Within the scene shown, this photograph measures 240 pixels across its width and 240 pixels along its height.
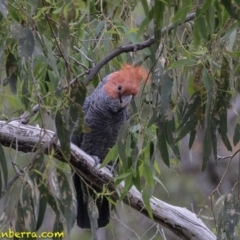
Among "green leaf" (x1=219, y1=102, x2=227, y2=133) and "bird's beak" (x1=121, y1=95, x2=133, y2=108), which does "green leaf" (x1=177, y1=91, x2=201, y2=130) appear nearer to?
"green leaf" (x1=219, y1=102, x2=227, y2=133)

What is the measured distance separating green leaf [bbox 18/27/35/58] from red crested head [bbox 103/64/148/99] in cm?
103

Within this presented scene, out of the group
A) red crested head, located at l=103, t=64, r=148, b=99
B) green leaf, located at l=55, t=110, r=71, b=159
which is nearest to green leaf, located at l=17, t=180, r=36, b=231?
green leaf, located at l=55, t=110, r=71, b=159

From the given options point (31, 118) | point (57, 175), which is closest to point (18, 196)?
point (57, 175)

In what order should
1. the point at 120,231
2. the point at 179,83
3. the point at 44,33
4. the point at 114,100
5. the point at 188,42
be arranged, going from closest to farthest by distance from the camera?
the point at 44,33
the point at 179,83
the point at 188,42
the point at 114,100
the point at 120,231

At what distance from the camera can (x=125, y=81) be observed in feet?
9.12

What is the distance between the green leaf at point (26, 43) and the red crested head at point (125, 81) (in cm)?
103

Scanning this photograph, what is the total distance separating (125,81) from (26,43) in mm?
1172

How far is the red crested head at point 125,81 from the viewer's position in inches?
106

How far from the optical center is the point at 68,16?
5.06 feet

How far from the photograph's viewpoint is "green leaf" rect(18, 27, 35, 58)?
162 cm

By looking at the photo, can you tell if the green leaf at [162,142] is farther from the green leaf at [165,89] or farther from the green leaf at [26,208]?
the green leaf at [26,208]

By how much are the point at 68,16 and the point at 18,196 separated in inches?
19.6

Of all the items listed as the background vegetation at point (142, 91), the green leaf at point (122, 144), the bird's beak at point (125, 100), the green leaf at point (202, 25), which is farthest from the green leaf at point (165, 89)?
the bird's beak at point (125, 100)

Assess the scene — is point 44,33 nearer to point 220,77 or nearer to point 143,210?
point 220,77
